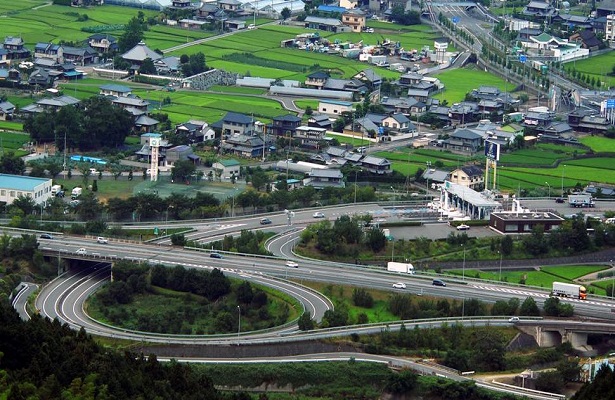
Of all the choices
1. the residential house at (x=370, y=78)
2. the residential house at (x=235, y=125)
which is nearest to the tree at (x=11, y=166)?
the residential house at (x=235, y=125)

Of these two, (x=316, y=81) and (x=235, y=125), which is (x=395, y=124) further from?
(x=316, y=81)

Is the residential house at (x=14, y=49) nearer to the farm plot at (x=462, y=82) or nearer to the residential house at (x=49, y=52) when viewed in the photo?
the residential house at (x=49, y=52)

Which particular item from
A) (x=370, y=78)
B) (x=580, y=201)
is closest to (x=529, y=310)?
(x=580, y=201)

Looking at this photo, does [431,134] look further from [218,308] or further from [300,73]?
[218,308]

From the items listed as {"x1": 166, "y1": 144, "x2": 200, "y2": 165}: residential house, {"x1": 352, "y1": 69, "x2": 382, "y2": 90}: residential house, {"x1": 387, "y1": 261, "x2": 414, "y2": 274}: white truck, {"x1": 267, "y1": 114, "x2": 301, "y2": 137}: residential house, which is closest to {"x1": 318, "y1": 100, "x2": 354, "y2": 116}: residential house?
{"x1": 267, "y1": 114, "x2": 301, "y2": 137}: residential house

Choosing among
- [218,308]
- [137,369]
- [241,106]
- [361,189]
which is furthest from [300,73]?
[137,369]
